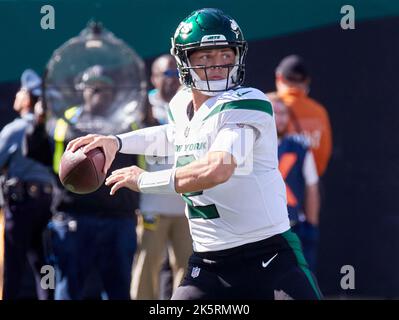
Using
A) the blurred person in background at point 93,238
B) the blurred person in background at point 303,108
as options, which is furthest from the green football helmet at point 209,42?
the blurred person in background at point 303,108

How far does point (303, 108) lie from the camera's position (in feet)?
24.1

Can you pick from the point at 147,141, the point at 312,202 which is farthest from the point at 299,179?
the point at 147,141

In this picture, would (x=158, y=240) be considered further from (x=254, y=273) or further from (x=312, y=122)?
(x=254, y=273)

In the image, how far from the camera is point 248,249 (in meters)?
4.42

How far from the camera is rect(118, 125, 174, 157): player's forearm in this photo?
15.7ft

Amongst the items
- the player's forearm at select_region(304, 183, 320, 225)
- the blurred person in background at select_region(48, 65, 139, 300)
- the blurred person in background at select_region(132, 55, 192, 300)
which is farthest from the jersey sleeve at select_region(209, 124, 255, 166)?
the player's forearm at select_region(304, 183, 320, 225)

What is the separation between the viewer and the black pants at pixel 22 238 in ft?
22.3

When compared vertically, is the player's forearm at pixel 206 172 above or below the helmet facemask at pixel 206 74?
below

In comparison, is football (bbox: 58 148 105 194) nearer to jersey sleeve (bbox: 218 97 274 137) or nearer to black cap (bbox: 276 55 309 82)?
jersey sleeve (bbox: 218 97 274 137)

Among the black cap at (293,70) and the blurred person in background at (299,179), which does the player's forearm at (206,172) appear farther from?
the black cap at (293,70)

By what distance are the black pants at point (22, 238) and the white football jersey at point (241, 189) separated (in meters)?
2.51

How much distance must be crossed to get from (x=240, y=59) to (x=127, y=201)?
2.19 meters
